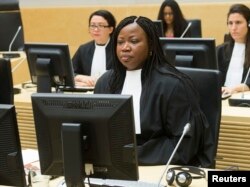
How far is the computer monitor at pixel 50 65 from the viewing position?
12.1 feet

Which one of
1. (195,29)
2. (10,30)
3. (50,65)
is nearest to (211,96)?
(50,65)

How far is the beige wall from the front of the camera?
691cm

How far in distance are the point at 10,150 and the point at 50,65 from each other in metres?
1.90

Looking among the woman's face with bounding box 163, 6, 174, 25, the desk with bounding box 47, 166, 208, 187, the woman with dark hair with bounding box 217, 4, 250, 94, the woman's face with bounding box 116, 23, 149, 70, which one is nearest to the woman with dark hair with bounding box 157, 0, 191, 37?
the woman's face with bounding box 163, 6, 174, 25

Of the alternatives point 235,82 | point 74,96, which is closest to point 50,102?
point 74,96

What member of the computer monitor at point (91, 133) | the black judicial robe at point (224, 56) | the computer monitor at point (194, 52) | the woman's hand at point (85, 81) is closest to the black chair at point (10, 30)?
the woman's hand at point (85, 81)

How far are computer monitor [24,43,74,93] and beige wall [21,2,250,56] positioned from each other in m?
3.47

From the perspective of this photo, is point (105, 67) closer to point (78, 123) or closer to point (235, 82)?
point (235, 82)

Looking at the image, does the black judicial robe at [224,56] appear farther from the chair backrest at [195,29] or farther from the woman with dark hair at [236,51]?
the chair backrest at [195,29]

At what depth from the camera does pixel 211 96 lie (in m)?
2.68

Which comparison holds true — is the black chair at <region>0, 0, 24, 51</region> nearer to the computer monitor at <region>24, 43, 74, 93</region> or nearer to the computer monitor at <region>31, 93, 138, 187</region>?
the computer monitor at <region>24, 43, 74, 93</region>

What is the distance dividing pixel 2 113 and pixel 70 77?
1.92 meters

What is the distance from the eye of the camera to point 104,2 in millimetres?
7594

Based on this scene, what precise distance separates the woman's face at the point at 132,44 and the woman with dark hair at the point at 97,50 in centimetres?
184
